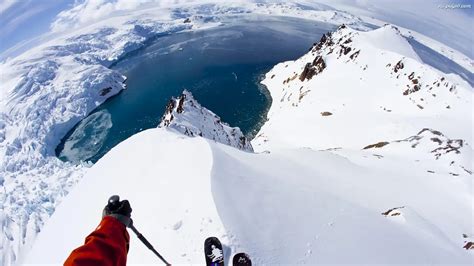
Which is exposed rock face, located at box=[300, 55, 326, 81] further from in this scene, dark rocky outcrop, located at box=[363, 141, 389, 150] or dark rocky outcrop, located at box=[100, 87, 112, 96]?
dark rocky outcrop, located at box=[100, 87, 112, 96]

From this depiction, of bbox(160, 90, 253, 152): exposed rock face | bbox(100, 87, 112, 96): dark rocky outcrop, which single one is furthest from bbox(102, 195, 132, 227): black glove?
bbox(100, 87, 112, 96): dark rocky outcrop

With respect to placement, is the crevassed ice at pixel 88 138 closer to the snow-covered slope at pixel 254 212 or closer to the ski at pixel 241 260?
the snow-covered slope at pixel 254 212

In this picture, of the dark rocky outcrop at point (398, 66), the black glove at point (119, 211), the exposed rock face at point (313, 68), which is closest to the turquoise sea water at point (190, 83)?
the exposed rock face at point (313, 68)

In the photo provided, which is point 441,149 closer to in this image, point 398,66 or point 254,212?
point 254,212

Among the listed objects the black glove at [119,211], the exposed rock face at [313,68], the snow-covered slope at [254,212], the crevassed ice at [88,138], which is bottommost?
the crevassed ice at [88,138]

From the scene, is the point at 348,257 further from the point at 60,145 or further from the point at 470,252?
the point at 60,145

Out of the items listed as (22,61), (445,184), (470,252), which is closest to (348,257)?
(470,252)
